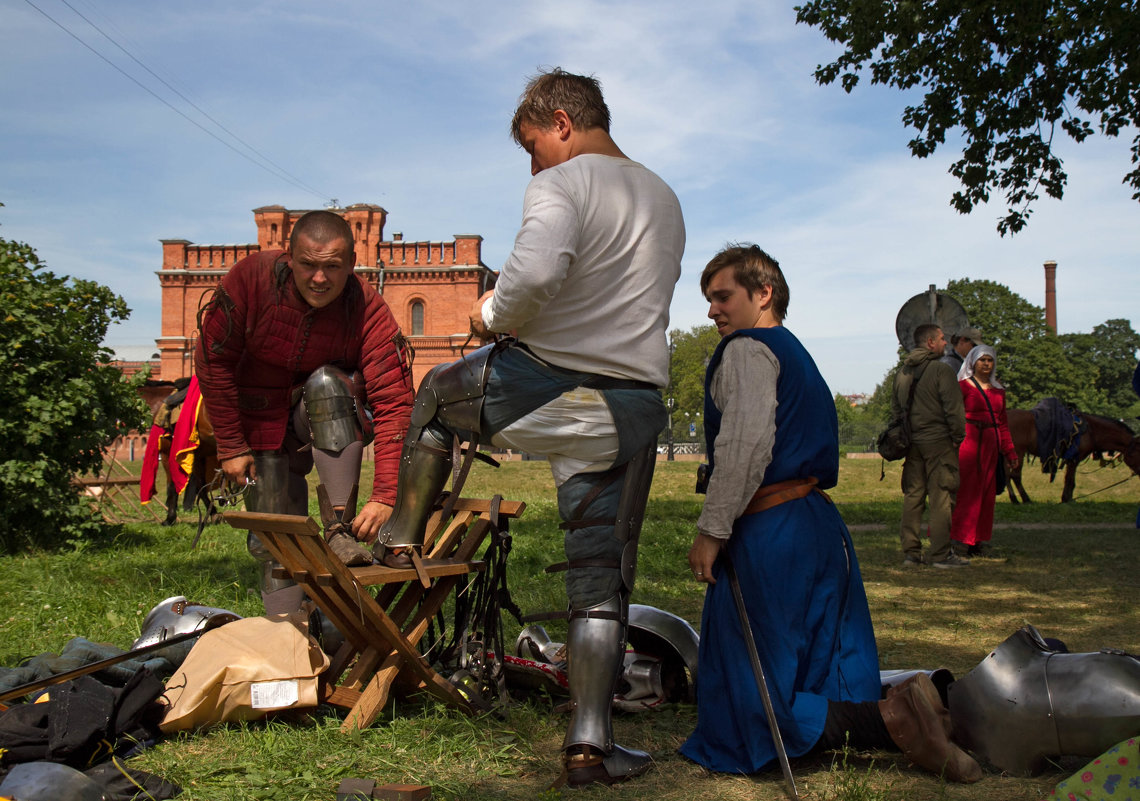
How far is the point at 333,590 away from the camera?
9.64 feet

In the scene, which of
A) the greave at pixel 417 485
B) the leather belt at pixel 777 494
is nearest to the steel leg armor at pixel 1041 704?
the leather belt at pixel 777 494

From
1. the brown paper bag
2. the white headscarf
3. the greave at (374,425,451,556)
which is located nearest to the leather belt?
the greave at (374,425,451,556)

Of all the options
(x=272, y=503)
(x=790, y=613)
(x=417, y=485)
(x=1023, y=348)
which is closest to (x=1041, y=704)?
(x=790, y=613)

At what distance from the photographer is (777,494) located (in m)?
3.01

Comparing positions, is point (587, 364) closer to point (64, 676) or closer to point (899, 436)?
point (64, 676)

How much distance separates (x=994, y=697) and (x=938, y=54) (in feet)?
29.0

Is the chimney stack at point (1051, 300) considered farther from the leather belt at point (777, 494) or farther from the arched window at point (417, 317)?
the leather belt at point (777, 494)

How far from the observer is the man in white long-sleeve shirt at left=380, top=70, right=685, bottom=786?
2689 mm

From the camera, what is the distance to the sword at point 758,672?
8.50 ft

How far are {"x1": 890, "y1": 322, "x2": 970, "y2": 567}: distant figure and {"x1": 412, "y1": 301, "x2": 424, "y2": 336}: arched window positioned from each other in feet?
147

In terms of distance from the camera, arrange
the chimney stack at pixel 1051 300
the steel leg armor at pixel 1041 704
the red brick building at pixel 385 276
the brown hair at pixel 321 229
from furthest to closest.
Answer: the chimney stack at pixel 1051 300 < the red brick building at pixel 385 276 < the brown hair at pixel 321 229 < the steel leg armor at pixel 1041 704

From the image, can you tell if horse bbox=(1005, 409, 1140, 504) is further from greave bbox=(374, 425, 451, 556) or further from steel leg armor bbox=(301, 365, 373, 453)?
greave bbox=(374, 425, 451, 556)

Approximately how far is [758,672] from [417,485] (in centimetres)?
126

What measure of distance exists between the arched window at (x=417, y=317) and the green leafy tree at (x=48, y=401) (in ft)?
144
